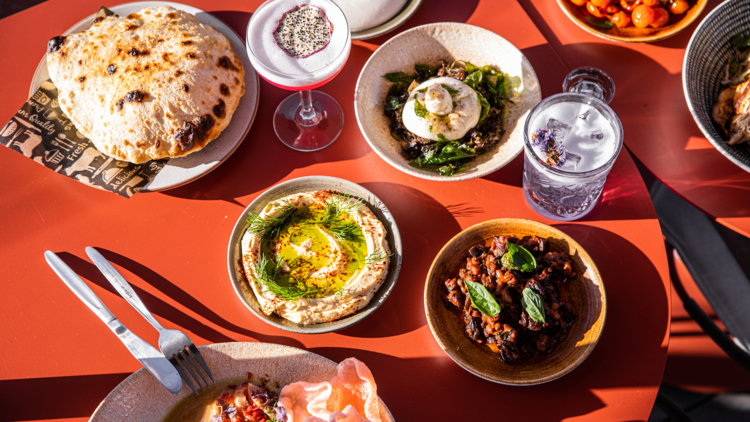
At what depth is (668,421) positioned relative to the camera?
2.65 meters

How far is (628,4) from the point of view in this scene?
6.74 feet

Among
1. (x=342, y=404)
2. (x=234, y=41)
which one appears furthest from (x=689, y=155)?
(x=234, y=41)

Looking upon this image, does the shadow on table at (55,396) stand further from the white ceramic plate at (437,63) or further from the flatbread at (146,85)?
the white ceramic plate at (437,63)

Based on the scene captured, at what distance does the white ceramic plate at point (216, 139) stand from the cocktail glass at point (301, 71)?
149mm

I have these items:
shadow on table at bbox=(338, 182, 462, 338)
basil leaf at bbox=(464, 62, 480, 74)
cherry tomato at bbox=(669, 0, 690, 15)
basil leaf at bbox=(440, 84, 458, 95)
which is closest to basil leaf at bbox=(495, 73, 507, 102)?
basil leaf at bbox=(464, 62, 480, 74)

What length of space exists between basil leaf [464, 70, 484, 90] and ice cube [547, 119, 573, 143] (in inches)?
14.4

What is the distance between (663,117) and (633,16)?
447 millimetres

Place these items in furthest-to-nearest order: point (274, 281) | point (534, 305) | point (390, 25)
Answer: point (390, 25), point (274, 281), point (534, 305)

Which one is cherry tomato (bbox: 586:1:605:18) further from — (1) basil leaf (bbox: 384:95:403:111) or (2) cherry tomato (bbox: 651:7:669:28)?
(1) basil leaf (bbox: 384:95:403:111)

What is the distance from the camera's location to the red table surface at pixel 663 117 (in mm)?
1885

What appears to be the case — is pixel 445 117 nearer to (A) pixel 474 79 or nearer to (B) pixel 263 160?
(A) pixel 474 79

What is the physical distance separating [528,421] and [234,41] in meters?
1.94

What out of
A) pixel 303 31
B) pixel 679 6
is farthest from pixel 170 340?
pixel 679 6

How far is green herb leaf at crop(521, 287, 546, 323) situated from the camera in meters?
1.60
